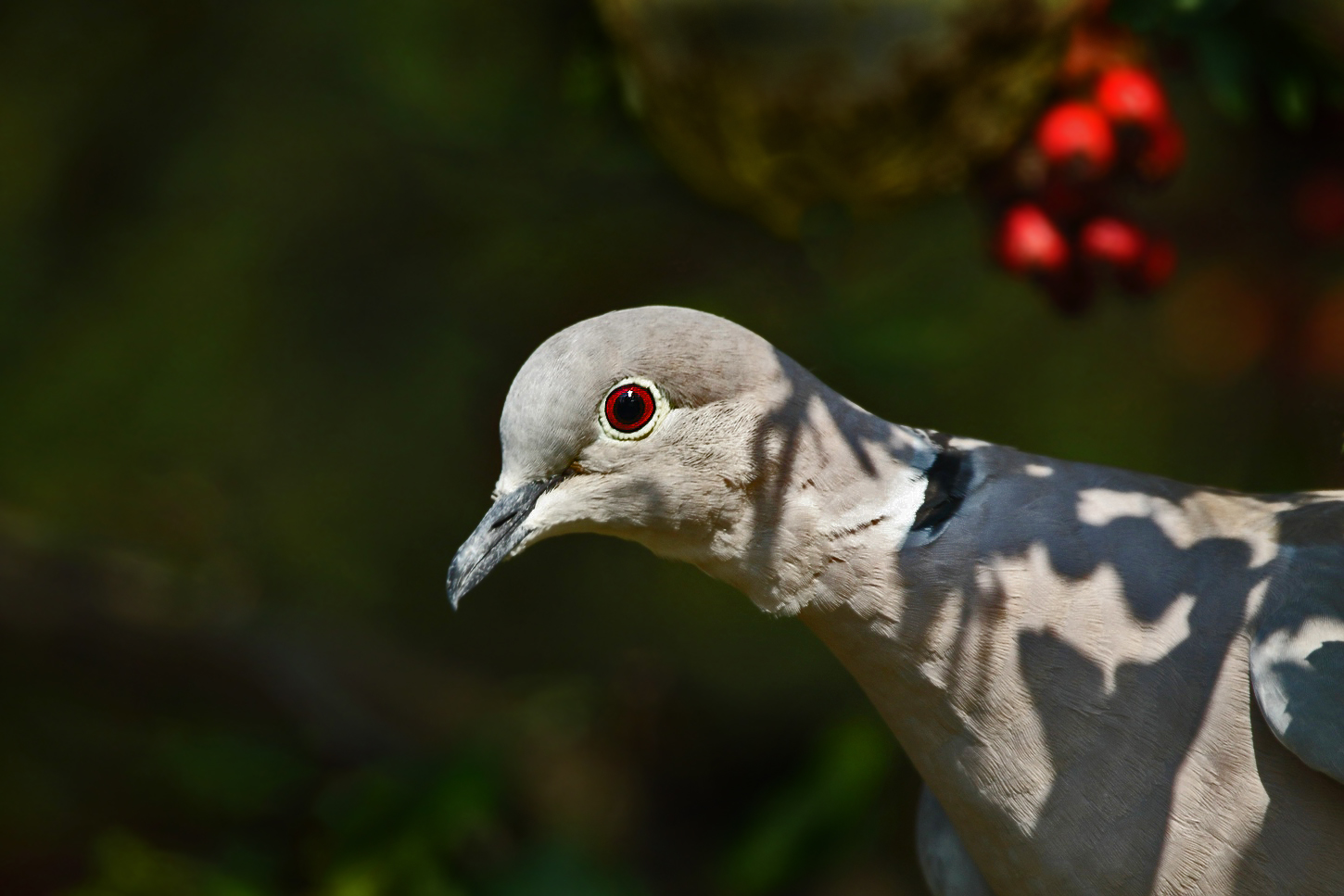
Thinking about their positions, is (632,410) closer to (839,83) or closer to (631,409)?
(631,409)

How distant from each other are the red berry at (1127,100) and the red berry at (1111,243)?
13cm

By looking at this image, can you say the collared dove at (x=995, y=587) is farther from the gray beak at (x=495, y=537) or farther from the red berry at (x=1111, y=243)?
the red berry at (x=1111, y=243)

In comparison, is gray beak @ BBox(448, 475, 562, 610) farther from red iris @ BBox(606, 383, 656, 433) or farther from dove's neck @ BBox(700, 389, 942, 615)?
dove's neck @ BBox(700, 389, 942, 615)

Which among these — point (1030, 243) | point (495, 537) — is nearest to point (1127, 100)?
point (1030, 243)

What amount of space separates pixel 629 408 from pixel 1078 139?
0.72 m

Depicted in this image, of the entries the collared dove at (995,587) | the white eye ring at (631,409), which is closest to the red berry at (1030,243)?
the collared dove at (995,587)

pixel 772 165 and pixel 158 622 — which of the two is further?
pixel 158 622

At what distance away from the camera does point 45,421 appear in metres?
2.54

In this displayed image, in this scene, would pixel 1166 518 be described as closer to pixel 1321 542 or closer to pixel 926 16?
pixel 1321 542

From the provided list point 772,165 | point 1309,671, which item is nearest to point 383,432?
point 772,165

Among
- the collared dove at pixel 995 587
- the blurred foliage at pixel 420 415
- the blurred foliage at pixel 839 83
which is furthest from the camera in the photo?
the blurred foliage at pixel 420 415

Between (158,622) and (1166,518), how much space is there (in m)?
2.35

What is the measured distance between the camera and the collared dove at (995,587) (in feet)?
3.67

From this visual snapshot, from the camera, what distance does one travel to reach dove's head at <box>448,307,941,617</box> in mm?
1123
